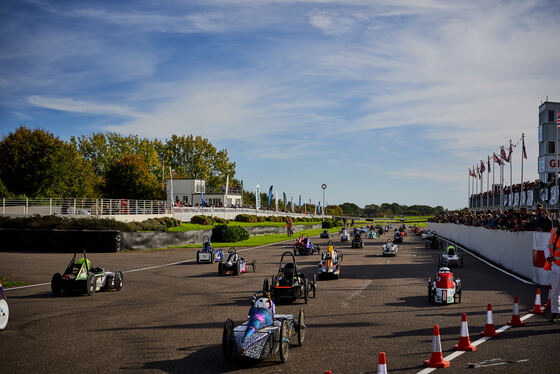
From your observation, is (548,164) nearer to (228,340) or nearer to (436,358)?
(436,358)

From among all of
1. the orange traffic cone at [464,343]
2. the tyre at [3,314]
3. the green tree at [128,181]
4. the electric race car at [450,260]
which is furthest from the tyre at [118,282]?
the green tree at [128,181]

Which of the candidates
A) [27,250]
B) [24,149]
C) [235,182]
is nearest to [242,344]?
[27,250]

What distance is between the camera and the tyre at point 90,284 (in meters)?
15.5

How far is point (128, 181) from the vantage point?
72562 mm

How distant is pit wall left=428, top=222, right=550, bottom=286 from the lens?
690 inches

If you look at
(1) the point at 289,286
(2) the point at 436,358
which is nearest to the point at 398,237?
(1) the point at 289,286

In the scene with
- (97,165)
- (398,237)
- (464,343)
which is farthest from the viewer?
(97,165)

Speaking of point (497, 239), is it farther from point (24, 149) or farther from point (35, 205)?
point (24, 149)

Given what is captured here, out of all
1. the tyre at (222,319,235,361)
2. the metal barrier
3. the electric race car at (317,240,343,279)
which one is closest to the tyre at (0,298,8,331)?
the tyre at (222,319,235,361)

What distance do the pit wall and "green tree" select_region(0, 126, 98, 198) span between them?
43959 millimetres

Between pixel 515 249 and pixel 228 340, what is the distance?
57.7 feet

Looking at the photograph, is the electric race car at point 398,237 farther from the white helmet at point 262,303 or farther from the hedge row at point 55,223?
the white helmet at point 262,303

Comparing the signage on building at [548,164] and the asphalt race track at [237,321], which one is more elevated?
the signage on building at [548,164]

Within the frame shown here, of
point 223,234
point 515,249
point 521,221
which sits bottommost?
point 223,234
